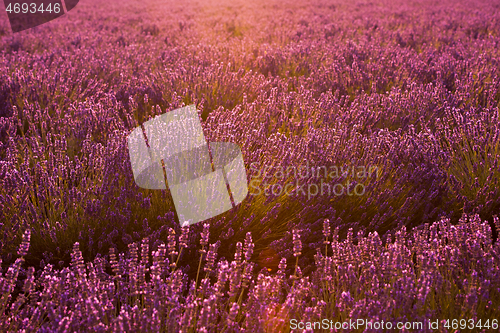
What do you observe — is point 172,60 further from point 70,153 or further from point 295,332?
point 295,332

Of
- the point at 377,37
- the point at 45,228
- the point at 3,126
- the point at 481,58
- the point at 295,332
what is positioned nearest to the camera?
the point at 295,332

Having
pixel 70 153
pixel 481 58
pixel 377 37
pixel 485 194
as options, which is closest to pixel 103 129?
pixel 70 153

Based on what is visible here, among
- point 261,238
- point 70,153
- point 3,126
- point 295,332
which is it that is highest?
point 3,126

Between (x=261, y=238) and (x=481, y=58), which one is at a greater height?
(x=481, y=58)

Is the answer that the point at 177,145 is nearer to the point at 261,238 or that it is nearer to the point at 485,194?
the point at 261,238

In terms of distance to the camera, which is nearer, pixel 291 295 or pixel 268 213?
pixel 291 295

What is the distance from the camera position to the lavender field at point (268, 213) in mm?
1353

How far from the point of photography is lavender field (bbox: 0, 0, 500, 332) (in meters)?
1.35

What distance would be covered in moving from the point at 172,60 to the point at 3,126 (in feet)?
7.40

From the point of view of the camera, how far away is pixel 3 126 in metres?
2.60

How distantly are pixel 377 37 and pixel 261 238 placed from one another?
476cm

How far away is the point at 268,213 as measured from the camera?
198 cm

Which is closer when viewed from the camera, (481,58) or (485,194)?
(485,194)

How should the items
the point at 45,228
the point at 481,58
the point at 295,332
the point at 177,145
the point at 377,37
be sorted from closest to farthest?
the point at 295,332, the point at 45,228, the point at 177,145, the point at 481,58, the point at 377,37
